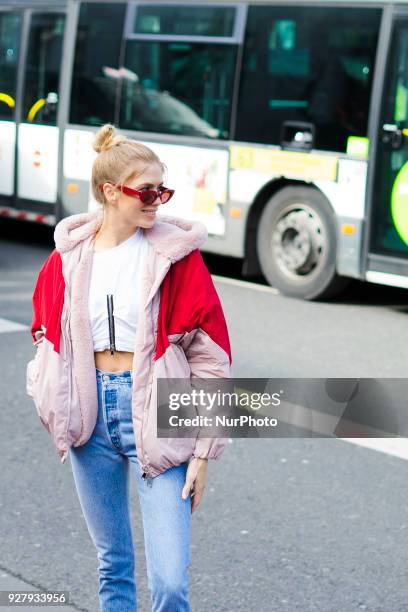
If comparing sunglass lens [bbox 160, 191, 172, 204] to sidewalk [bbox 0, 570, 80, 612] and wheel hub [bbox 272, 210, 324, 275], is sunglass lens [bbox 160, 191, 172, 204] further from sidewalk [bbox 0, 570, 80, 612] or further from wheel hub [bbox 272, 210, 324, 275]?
wheel hub [bbox 272, 210, 324, 275]

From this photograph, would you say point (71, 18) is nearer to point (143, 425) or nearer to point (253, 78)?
point (253, 78)

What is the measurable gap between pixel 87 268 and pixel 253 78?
8.40 metres

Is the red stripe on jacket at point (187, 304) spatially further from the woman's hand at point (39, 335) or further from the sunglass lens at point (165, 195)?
the woman's hand at point (39, 335)

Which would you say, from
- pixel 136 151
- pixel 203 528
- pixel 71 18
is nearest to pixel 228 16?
pixel 71 18

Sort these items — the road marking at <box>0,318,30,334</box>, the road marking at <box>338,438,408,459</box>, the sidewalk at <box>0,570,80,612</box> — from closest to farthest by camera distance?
the sidewalk at <box>0,570,80,612</box> < the road marking at <box>338,438,408,459</box> < the road marking at <box>0,318,30,334</box>

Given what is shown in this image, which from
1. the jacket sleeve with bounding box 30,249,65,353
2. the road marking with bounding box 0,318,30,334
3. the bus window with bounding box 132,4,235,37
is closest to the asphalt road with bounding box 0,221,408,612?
the road marking with bounding box 0,318,30,334

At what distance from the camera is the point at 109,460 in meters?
3.47

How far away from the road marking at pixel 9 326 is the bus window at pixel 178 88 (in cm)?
322

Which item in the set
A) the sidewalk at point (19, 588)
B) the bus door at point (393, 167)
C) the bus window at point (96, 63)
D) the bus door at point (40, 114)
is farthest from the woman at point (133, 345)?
the bus door at point (40, 114)

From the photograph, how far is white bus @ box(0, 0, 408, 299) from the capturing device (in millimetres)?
10492

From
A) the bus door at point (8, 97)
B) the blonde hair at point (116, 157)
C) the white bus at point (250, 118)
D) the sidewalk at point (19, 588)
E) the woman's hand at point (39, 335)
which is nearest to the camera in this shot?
the blonde hair at point (116, 157)

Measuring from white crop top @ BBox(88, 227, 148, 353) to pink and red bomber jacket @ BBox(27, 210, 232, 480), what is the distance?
1.1 inches

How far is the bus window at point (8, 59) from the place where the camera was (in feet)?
46.9

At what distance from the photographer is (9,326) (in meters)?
9.34
